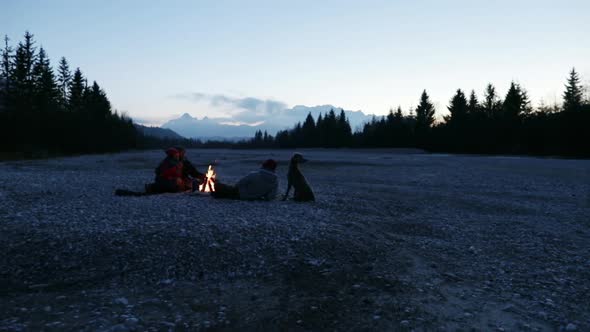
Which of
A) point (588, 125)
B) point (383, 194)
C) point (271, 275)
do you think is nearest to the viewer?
point (271, 275)

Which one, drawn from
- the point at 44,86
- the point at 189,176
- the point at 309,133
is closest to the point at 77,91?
the point at 44,86

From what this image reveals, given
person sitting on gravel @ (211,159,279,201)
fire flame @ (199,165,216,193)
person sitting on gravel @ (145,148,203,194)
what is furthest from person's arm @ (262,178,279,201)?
person sitting on gravel @ (145,148,203,194)

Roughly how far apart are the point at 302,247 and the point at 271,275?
4.25 feet

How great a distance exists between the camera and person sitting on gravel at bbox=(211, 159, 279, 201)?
1243 cm

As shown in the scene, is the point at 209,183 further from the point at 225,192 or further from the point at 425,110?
the point at 425,110

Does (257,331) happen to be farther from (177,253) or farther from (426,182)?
(426,182)

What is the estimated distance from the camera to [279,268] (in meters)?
6.41

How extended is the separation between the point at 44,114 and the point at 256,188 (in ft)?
162

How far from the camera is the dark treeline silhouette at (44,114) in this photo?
146 ft

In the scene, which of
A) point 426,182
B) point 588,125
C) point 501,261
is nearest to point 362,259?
point 501,261

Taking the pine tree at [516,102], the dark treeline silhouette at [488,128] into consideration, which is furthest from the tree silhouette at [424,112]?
the pine tree at [516,102]

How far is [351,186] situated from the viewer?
1881 centimetres

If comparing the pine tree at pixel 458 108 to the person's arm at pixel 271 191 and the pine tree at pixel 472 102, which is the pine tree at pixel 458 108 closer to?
the pine tree at pixel 472 102

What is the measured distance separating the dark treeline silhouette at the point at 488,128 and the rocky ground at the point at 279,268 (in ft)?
154
